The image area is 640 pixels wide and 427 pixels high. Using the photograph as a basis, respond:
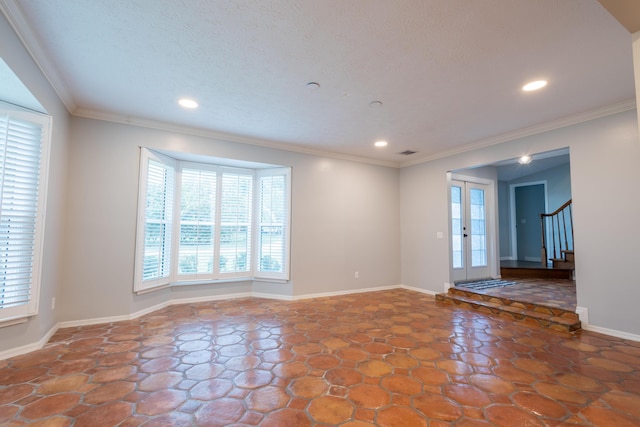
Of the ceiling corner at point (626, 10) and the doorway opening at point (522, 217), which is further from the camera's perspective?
the doorway opening at point (522, 217)

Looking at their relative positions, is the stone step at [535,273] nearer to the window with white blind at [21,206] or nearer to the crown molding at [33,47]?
the window with white blind at [21,206]

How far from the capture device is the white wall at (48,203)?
7.76 feet

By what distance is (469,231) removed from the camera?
19.4 ft

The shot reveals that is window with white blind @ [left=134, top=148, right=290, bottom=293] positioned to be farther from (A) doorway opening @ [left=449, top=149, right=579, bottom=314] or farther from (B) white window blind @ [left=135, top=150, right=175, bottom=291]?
(A) doorway opening @ [left=449, top=149, right=579, bottom=314]

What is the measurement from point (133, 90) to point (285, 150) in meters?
2.42

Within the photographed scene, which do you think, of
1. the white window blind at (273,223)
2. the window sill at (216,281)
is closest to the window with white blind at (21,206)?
the window sill at (216,281)

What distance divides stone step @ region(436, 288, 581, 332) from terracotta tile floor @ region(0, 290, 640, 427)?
19 centimetres

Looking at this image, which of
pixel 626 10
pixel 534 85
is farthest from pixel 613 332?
pixel 626 10

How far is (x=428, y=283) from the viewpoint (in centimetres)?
557

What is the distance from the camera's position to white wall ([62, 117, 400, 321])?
3.69 meters

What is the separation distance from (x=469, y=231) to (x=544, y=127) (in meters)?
2.45

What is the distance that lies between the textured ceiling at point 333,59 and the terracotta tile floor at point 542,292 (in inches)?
99.1

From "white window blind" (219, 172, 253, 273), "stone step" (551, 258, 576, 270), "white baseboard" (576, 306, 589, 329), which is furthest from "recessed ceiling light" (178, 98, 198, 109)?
"stone step" (551, 258, 576, 270)

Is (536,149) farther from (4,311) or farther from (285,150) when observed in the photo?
(4,311)
